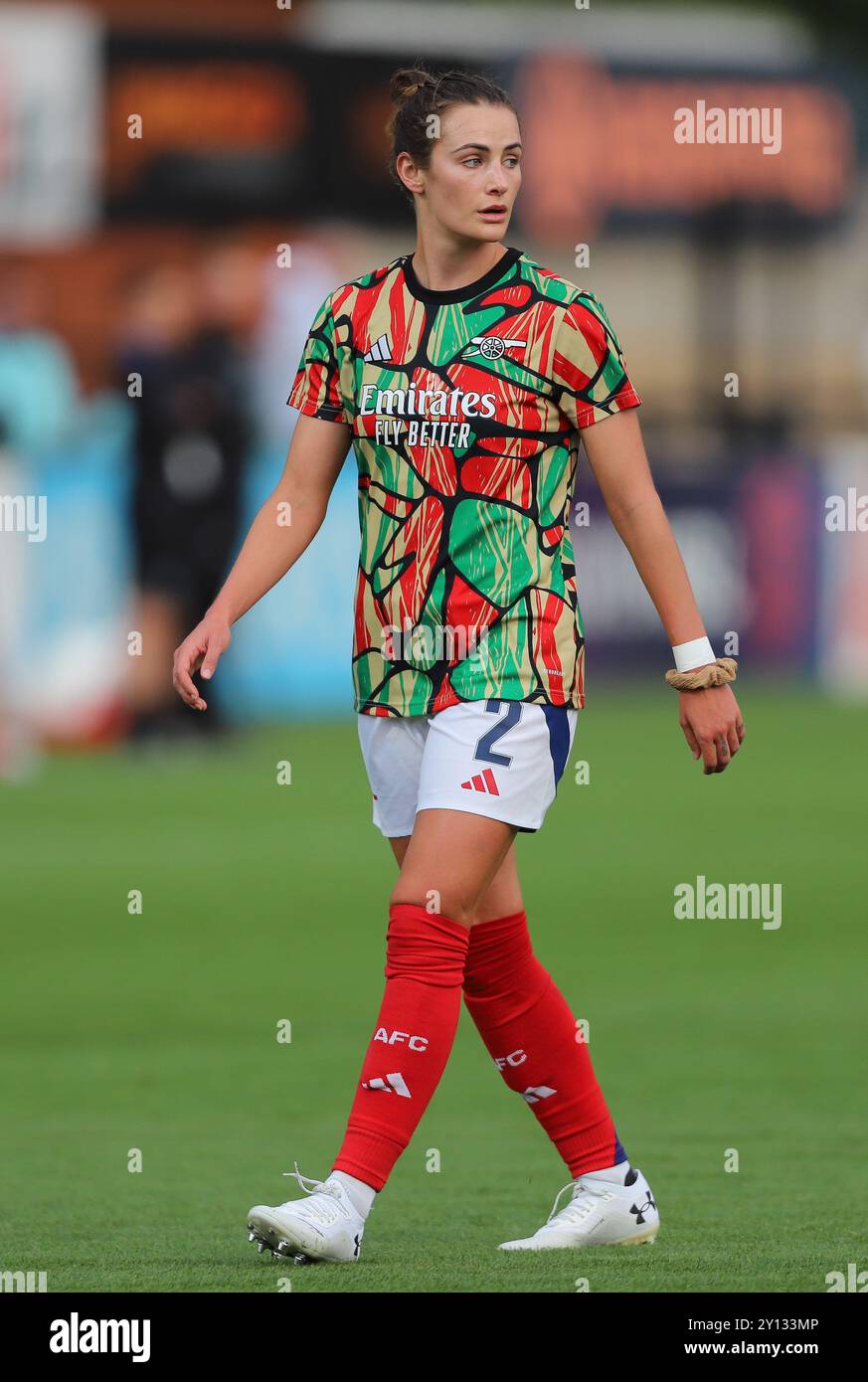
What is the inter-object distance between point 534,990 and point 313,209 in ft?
59.3

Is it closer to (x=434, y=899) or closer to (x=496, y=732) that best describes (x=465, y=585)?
(x=496, y=732)

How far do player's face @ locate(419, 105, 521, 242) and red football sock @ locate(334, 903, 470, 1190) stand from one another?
1.30 meters

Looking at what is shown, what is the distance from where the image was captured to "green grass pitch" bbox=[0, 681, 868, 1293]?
16.9 ft

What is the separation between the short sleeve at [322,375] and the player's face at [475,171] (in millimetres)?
323

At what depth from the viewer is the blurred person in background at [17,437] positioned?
55.2ft

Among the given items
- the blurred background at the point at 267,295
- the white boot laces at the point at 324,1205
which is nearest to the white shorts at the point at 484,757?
the white boot laces at the point at 324,1205

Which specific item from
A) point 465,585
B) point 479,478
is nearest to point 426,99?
point 479,478

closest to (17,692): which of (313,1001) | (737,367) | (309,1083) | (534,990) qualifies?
(313,1001)

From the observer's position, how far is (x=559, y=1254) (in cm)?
504

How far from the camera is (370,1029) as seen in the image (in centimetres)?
818

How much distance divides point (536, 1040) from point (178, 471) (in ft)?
41.2

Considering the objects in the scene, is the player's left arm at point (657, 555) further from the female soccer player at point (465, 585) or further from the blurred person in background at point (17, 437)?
the blurred person in background at point (17, 437)

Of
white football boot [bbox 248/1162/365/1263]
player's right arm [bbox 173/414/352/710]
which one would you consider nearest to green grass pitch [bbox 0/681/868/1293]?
white football boot [bbox 248/1162/365/1263]

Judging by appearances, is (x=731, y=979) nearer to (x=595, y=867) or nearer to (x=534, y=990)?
(x=595, y=867)
